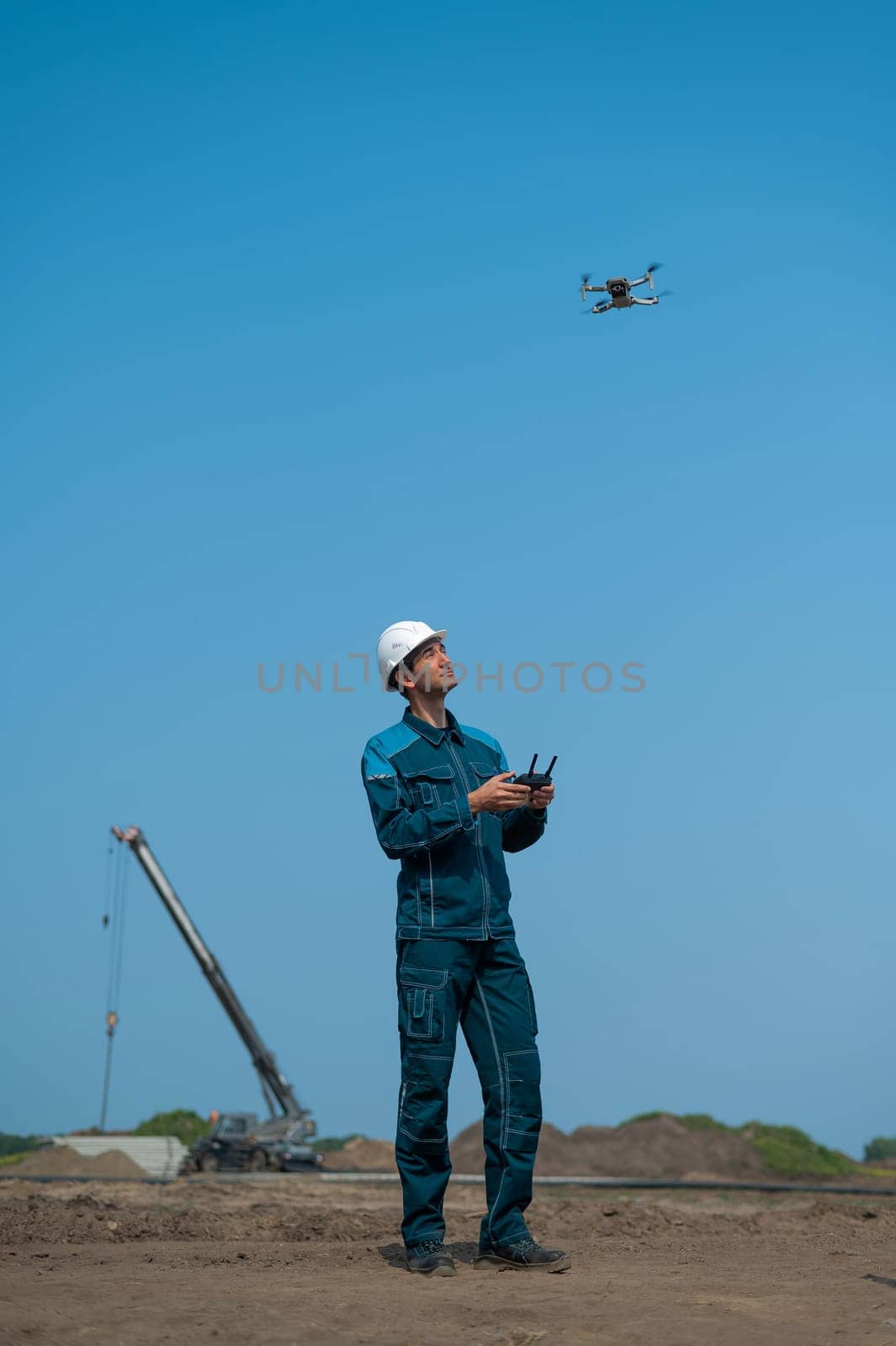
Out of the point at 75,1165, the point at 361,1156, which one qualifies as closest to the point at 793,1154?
the point at 361,1156

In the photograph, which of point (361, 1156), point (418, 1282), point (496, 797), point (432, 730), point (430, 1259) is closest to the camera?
point (418, 1282)

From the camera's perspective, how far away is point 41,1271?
547cm

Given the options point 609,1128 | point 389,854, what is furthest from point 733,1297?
point 609,1128

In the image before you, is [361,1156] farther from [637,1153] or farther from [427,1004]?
[427,1004]

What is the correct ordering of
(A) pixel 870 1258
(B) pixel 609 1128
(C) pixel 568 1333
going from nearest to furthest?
(C) pixel 568 1333 < (A) pixel 870 1258 < (B) pixel 609 1128

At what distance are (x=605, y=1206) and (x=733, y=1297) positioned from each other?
13.0 ft

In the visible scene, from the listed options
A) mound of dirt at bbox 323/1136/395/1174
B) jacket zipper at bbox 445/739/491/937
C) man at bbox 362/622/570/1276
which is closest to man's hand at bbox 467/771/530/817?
man at bbox 362/622/570/1276

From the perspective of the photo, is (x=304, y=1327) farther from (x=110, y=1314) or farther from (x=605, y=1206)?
(x=605, y=1206)

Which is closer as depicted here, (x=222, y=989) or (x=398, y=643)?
(x=398, y=643)

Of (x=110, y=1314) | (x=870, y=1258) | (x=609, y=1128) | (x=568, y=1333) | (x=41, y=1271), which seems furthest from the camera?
(x=609, y=1128)

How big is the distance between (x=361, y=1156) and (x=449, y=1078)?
63.3 feet

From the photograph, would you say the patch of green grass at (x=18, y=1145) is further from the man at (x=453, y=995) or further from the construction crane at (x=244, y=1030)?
the man at (x=453, y=995)

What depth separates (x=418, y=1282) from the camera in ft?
17.1

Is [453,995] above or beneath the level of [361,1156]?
above
